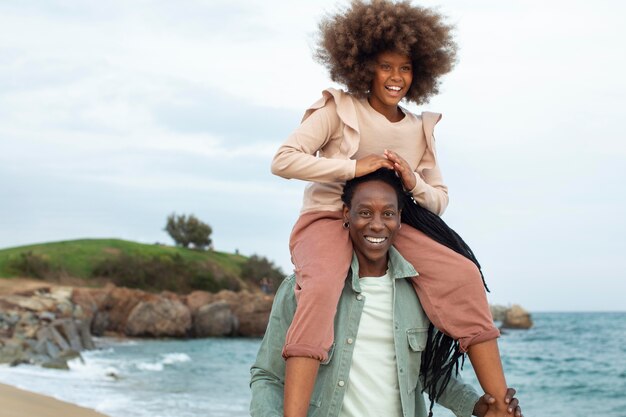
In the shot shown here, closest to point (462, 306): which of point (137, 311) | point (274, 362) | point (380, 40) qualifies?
point (274, 362)

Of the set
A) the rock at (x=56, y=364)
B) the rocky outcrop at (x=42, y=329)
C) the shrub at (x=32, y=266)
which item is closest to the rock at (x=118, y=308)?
the rocky outcrop at (x=42, y=329)

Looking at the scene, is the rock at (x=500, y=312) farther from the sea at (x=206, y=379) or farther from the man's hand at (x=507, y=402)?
the man's hand at (x=507, y=402)

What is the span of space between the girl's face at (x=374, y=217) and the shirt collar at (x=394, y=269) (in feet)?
0.26

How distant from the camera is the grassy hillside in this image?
45.5m

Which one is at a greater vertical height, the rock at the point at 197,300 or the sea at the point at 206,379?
the rock at the point at 197,300

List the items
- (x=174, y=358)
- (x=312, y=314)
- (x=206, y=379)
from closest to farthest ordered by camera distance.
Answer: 1. (x=312, y=314)
2. (x=206, y=379)
3. (x=174, y=358)

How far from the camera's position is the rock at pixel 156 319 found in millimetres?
39875

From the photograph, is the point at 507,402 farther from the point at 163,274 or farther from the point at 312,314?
the point at 163,274

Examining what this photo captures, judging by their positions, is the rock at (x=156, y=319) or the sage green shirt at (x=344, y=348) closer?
the sage green shirt at (x=344, y=348)

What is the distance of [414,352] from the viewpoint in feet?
12.5

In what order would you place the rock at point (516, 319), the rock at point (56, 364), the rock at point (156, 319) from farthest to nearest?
the rock at point (516, 319) → the rock at point (156, 319) → the rock at point (56, 364)

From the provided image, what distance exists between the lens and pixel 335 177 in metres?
3.76

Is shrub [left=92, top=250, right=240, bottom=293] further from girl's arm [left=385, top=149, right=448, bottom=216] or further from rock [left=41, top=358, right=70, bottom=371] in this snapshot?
girl's arm [left=385, top=149, right=448, bottom=216]

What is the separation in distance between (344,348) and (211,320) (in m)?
38.3
